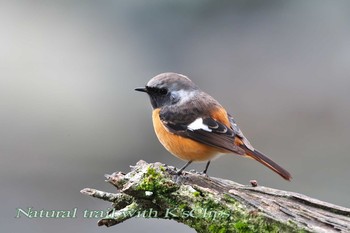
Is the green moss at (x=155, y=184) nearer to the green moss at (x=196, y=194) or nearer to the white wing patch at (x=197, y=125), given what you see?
the green moss at (x=196, y=194)

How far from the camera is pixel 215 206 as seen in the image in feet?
14.6

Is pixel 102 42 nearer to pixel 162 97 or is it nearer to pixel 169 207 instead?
pixel 162 97

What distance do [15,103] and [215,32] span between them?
374 cm

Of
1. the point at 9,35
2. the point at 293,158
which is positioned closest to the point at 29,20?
the point at 9,35

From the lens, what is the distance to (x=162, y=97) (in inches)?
239

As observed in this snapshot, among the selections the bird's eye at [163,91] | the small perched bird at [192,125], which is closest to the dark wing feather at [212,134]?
the small perched bird at [192,125]

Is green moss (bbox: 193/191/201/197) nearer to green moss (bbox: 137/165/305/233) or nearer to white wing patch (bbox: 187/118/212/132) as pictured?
green moss (bbox: 137/165/305/233)

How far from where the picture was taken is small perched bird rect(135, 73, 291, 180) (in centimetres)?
556

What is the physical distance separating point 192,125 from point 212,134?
217 mm

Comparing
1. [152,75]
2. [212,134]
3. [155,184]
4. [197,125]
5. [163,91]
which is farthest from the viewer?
[152,75]

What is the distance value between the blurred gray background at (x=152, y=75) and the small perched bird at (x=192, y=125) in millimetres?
2592

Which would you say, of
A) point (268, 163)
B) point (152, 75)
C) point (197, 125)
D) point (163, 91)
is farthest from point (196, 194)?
point (152, 75)

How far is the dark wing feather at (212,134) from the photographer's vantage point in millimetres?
5523

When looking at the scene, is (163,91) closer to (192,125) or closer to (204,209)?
(192,125)
